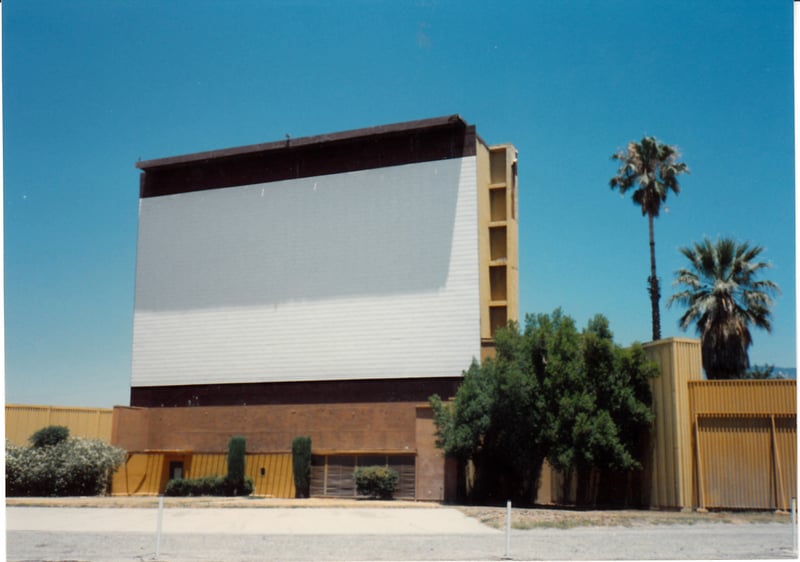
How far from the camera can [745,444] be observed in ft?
88.7

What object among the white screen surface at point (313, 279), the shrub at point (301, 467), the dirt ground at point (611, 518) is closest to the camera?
the dirt ground at point (611, 518)

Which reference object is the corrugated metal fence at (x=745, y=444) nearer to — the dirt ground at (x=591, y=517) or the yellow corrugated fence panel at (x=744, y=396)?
the yellow corrugated fence panel at (x=744, y=396)

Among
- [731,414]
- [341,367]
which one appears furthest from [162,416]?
[731,414]

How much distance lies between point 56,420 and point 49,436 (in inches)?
73.7

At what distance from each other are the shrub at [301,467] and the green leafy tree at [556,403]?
8.57 meters

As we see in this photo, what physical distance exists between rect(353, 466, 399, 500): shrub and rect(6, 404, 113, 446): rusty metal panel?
1347 centimetres

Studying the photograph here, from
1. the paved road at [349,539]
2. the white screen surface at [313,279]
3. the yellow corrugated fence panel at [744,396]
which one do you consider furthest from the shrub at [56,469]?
the yellow corrugated fence panel at [744,396]

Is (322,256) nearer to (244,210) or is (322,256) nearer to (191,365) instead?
(244,210)

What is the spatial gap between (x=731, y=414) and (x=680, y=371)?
7.60 feet

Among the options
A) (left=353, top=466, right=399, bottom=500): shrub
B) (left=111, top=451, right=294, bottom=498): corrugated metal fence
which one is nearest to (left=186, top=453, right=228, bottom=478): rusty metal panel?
(left=111, top=451, right=294, bottom=498): corrugated metal fence

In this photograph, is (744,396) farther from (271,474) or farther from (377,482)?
(271,474)

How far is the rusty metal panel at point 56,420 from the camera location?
38750 mm

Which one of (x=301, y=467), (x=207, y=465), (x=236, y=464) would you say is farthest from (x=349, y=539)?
(x=207, y=465)

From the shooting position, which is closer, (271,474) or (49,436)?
(49,436)
